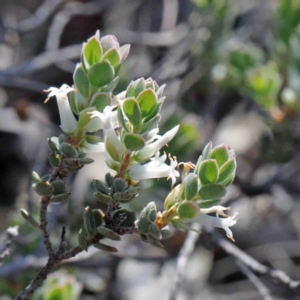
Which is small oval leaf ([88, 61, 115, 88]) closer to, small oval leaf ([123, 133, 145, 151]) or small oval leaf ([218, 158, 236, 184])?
small oval leaf ([123, 133, 145, 151])

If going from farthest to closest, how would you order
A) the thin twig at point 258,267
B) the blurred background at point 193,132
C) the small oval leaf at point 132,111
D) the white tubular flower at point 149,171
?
the blurred background at point 193,132
the thin twig at point 258,267
the white tubular flower at point 149,171
the small oval leaf at point 132,111

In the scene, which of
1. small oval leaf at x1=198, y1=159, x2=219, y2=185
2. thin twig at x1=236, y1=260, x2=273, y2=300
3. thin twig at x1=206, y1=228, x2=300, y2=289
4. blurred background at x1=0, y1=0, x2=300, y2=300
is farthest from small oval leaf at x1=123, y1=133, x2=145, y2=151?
blurred background at x1=0, y1=0, x2=300, y2=300

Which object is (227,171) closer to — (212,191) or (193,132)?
(212,191)

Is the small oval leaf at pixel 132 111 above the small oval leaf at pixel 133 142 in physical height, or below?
above

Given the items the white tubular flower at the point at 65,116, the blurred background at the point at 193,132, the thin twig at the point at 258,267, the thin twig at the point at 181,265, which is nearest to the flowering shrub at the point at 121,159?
the white tubular flower at the point at 65,116

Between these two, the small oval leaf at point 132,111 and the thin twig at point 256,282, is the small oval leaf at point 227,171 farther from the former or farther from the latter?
the thin twig at point 256,282

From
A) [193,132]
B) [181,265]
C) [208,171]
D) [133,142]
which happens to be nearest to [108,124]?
[133,142]

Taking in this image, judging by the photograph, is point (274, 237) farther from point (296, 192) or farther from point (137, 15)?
point (137, 15)
